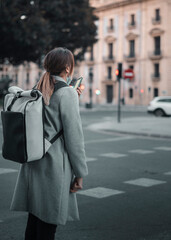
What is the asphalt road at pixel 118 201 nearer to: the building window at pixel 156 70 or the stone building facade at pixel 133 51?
the stone building facade at pixel 133 51

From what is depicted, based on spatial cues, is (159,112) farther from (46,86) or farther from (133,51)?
(133,51)

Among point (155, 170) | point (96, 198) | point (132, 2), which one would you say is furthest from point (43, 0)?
point (132, 2)

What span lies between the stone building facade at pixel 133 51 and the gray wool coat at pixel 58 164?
52.5m

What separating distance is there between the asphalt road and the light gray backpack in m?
1.56

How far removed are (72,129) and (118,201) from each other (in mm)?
2964

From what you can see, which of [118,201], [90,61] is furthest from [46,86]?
[90,61]

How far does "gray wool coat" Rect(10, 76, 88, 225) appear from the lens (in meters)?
2.90

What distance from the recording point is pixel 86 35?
113ft

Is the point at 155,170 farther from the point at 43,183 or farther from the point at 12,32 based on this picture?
the point at 12,32

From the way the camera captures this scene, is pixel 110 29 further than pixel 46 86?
Yes

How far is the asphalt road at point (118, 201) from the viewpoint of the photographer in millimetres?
4320

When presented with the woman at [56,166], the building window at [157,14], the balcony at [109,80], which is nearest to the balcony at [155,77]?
the building window at [157,14]

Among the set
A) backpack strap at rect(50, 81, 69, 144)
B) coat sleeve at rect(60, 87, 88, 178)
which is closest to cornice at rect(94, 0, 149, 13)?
backpack strap at rect(50, 81, 69, 144)

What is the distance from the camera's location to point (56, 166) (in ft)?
9.52
